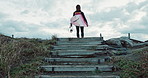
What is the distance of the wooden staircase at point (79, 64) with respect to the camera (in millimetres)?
4168

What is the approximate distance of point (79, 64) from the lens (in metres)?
4.77

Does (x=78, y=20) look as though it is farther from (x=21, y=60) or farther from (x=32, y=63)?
(x=32, y=63)

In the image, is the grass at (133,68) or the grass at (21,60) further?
the grass at (21,60)

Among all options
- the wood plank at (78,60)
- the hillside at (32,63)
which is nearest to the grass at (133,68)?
the hillside at (32,63)

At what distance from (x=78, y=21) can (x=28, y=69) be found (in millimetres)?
5183

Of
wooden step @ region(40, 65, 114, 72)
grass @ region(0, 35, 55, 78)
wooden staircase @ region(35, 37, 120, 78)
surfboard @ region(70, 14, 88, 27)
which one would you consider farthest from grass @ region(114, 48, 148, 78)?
surfboard @ region(70, 14, 88, 27)

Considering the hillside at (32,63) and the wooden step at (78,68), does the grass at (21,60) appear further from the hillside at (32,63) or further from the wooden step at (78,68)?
the wooden step at (78,68)

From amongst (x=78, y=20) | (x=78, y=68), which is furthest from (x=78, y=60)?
(x=78, y=20)

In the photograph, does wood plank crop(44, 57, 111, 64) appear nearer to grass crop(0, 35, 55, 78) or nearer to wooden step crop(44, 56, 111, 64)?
wooden step crop(44, 56, 111, 64)

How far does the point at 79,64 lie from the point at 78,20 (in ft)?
14.4

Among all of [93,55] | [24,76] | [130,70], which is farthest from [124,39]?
[24,76]

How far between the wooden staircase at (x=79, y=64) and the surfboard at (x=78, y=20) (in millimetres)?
2334

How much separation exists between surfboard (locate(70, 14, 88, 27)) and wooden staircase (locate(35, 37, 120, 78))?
2334mm

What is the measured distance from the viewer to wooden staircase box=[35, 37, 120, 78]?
13.7 ft
